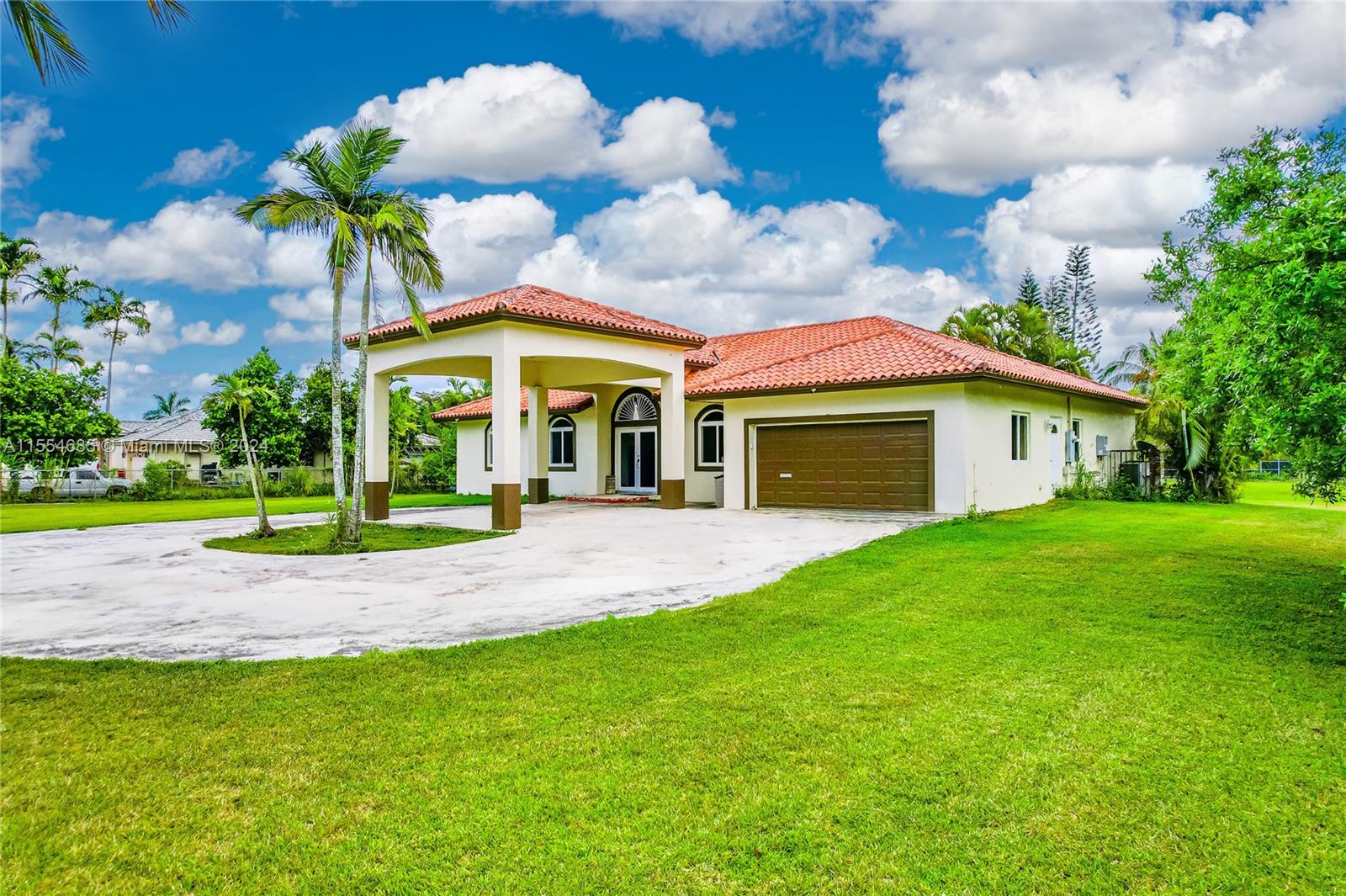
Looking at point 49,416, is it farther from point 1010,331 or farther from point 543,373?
point 1010,331

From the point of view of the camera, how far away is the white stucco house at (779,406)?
17250 millimetres

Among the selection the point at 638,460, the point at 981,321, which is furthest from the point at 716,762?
the point at 981,321

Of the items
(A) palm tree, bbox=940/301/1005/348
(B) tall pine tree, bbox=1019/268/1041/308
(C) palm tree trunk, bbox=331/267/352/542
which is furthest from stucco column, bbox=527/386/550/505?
(B) tall pine tree, bbox=1019/268/1041/308

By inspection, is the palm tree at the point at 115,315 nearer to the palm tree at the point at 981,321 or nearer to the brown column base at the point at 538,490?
the brown column base at the point at 538,490

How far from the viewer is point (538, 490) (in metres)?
24.3

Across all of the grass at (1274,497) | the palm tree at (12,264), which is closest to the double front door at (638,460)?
the grass at (1274,497)

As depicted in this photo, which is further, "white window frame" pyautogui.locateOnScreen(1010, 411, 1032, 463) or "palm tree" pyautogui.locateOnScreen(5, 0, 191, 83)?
"white window frame" pyautogui.locateOnScreen(1010, 411, 1032, 463)

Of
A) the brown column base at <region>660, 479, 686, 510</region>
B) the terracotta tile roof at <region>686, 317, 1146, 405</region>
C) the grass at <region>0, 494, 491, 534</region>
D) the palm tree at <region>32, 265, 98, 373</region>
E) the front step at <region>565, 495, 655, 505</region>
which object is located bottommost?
the grass at <region>0, 494, 491, 534</region>

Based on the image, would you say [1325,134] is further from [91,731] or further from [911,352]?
[911,352]

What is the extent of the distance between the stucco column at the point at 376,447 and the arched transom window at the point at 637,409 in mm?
7810

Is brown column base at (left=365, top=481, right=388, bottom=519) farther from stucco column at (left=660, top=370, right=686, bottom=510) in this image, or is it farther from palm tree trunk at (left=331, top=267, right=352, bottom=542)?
stucco column at (left=660, top=370, right=686, bottom=510)

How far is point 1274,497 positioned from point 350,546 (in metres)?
27.9

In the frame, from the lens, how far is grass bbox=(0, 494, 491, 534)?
1989 cm

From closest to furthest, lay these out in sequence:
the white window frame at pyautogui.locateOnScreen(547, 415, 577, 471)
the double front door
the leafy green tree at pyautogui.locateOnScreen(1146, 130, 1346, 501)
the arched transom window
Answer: the leafy green tree at pyautogui.locateOnScreen(1146, 130, 1346, 501), the arched transom window, the double front door, the white window frame at pyautogui.locateOnScreen(547, 415, 577, 471)
